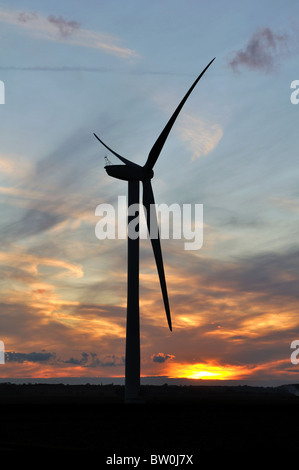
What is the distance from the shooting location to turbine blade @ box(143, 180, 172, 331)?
70.1 metres

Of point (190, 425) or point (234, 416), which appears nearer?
point (190, 425)

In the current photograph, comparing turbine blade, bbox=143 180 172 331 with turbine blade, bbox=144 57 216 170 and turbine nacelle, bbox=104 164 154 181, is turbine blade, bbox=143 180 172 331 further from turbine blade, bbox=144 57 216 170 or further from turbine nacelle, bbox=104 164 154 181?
turbine blade, bbox=144 57 216 170

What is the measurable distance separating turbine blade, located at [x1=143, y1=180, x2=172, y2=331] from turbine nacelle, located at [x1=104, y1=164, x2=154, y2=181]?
0.91 m

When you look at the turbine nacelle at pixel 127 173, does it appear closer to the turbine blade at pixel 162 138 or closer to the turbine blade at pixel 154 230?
the turbine blade at pixel 154 230

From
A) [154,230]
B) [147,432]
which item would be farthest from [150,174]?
[147,432]

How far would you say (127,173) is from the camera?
251 feet

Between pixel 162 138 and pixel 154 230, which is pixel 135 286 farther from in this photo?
pixel 162 138
